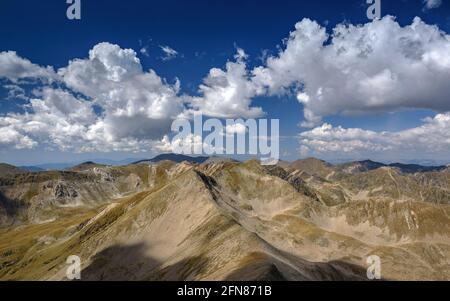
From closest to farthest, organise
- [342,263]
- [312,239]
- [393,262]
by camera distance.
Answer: [342,263] < [393,262] < [312,239]

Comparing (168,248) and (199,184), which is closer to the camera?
(168,248)

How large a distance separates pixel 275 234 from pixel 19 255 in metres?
130

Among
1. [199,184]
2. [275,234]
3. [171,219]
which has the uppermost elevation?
[199,184]

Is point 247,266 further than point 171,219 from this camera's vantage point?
No

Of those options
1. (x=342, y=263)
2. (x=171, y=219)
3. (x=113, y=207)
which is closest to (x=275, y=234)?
(x=342, y=263)
